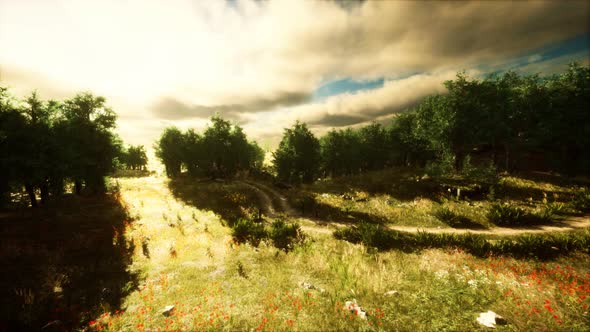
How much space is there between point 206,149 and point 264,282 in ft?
161

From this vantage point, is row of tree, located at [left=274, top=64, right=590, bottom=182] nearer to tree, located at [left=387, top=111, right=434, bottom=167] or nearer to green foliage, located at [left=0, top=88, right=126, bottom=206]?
tree, located at [left=387, top=111, right=434, bottom=167]

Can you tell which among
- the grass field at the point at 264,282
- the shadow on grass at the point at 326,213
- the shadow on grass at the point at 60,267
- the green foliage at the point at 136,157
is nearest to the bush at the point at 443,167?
the grass field at the point at 264,282

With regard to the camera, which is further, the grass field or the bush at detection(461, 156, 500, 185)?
the bush at detection(461, 156, 500, 185)

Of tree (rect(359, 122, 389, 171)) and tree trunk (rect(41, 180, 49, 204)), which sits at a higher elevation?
tree (rect(359, 122, 389, 171))

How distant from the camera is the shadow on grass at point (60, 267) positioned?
8.24 metres

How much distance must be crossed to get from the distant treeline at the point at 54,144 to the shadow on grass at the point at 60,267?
365 cm

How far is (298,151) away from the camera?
1686 inches

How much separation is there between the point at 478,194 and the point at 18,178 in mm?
44375

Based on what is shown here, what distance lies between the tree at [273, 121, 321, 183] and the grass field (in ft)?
81.8

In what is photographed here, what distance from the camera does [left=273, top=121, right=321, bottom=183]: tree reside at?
42938mm

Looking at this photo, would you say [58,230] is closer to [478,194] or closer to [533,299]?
[533,299]

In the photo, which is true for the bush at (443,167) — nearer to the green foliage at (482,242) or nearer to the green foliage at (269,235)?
the green foliage at (482,242)

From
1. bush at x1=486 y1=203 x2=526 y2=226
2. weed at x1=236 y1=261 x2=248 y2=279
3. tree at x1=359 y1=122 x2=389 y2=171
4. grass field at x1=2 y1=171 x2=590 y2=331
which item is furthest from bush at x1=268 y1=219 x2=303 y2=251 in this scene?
tree at x1=359 y1=122 x2=389 y2=171

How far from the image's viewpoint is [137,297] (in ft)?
30.5
